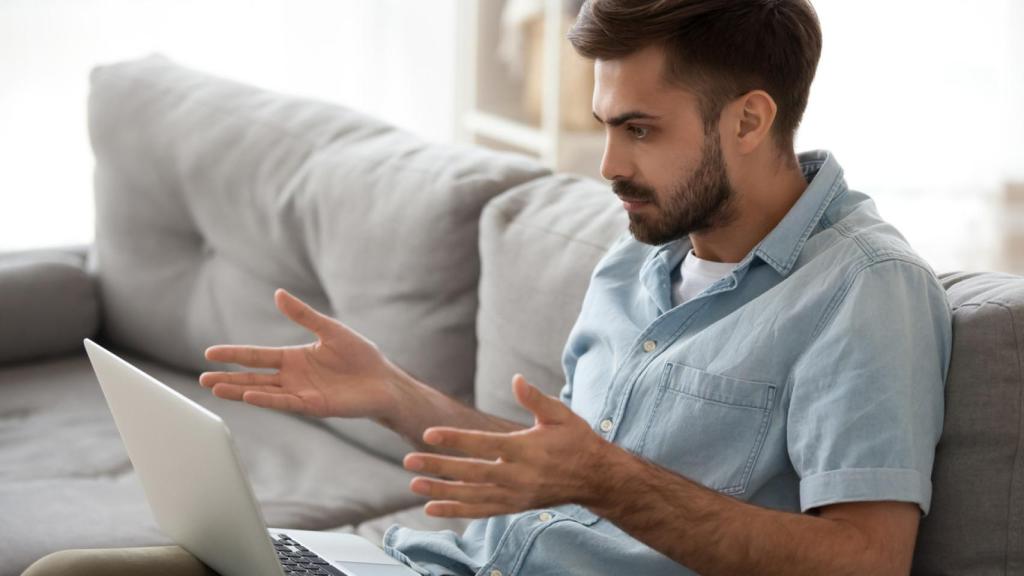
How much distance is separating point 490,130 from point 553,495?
2.42 m

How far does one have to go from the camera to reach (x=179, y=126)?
8.01 feet

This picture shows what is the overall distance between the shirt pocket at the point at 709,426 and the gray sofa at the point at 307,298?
18cm

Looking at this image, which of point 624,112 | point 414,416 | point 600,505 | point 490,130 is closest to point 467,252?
point 414,416

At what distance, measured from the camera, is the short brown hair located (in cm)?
136

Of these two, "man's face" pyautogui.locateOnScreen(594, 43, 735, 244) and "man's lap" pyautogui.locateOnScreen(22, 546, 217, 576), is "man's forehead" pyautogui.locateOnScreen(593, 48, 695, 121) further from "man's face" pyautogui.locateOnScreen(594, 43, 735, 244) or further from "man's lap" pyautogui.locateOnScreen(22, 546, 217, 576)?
"man's lap" pyautogui.locateOnScreen(22, 546, 217, 576)

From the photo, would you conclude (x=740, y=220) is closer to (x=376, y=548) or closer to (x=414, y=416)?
(x=414, y=416)

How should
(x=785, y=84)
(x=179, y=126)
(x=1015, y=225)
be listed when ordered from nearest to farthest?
(x=785, y=84)
(x=179, y=126)
(x=1015, y=225)

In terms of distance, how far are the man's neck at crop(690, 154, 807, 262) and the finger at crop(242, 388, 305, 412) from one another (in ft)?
1.55

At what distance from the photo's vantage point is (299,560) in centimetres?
141

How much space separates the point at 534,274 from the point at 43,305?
3.71 ft

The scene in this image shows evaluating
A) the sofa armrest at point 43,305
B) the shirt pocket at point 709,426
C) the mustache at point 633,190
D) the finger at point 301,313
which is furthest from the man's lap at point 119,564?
the sofa armrest at point 43,305

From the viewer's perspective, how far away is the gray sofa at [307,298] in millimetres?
1269

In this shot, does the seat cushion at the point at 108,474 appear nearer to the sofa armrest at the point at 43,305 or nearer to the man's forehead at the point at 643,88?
the sofa armrest at the point at 43,305

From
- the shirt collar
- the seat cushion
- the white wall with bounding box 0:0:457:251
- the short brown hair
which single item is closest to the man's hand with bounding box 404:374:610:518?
the shirt collar
